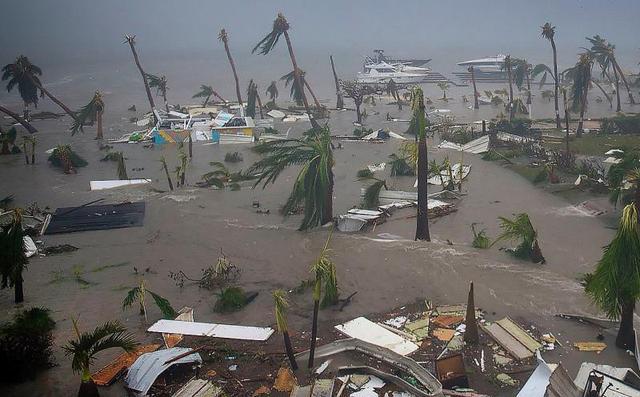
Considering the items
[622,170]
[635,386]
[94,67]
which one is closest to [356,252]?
[635,386]

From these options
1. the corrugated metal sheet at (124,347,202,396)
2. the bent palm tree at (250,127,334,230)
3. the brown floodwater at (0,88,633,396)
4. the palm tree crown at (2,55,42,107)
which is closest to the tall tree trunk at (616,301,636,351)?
the brown floodwater at (0,88,633,396)

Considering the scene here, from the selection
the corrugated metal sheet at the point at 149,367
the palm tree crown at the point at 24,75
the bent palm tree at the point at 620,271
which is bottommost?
the corrugated metal sheet at the point at 149,367

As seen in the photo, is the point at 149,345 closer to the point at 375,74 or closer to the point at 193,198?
the point at 193,198

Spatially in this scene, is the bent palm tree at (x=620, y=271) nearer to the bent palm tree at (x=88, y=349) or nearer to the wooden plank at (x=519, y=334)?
the wooden plank at (x=519, y=334)

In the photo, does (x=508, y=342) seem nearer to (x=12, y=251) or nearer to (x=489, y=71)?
(x=12, y=251)

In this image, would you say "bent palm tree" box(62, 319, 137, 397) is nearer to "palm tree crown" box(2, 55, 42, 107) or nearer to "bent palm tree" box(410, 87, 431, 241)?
"bent palm tree" box(410, 87, 431, 241)

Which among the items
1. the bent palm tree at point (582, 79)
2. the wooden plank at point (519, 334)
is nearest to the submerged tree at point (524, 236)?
the wooden plank at point (519, 334)
